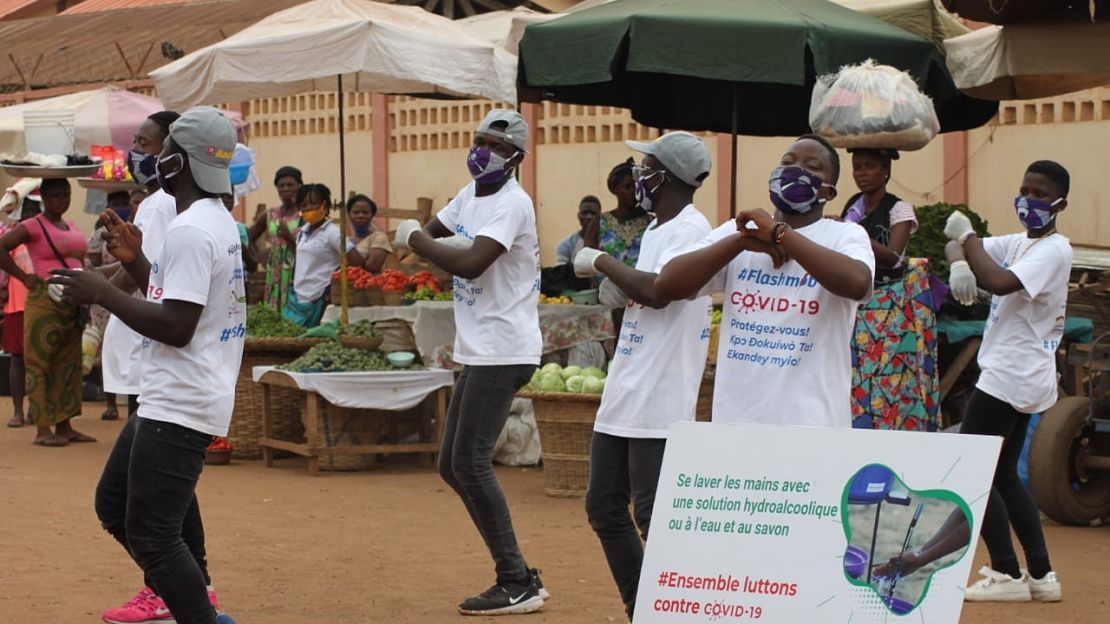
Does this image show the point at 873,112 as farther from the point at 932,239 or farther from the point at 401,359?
the point at 401,359

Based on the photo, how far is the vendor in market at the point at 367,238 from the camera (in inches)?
551

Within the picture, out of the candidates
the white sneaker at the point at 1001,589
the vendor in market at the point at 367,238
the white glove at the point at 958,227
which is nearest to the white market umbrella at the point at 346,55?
the vendor in market at the point at 367,238

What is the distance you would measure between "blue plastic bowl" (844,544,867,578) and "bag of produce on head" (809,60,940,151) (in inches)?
141

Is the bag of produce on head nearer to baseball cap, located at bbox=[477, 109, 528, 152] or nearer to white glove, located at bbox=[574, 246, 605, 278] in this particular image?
baseball cap, located at bbox=[477, 109, 528, 152]

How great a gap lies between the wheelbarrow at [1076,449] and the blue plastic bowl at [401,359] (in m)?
4.35

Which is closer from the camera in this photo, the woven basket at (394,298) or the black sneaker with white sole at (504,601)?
the black sneaker with white sole at (504,601)

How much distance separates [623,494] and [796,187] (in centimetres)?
148

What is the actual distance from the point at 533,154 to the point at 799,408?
1279cm

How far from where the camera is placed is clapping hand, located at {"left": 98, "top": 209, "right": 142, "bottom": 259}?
5.40 meters

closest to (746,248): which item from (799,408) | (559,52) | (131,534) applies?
(799,408)

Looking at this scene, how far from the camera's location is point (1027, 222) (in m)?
7.09

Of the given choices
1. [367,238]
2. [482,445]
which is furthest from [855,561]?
[367,238]

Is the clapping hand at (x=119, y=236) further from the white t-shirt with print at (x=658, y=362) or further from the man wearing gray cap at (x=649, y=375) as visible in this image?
the white t-shirt with print at (x=658, y=362)

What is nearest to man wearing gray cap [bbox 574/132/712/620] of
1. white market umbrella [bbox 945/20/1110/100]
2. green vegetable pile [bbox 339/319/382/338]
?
white market umbrella [bbox 945/20/1110/100]
